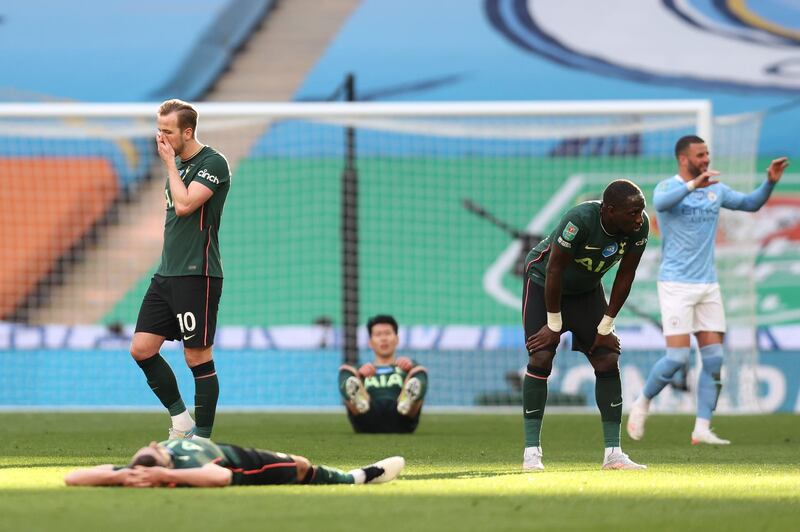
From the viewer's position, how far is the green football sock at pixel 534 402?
7.37 metres

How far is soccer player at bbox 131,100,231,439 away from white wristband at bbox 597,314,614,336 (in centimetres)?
210

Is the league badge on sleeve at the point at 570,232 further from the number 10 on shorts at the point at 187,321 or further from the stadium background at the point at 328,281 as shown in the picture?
the stadium background at the point at 328,281

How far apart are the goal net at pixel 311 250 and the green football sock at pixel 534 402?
8.07 meters

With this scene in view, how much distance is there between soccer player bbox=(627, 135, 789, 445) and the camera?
31.6ft

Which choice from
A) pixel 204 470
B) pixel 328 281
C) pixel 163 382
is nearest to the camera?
pixel 204 470

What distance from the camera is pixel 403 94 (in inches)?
770

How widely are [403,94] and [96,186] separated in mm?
4572

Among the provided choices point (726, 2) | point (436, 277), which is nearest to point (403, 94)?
point (436, 277)

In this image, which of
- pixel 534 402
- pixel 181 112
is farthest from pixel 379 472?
pixel 181 112

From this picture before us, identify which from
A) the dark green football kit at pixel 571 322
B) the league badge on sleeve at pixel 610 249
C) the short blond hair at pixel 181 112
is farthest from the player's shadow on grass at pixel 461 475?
the short blond hair at pixel 181 112

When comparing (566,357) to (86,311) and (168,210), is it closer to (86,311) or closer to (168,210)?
(86,311)

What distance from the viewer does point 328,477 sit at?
6047 millimetres

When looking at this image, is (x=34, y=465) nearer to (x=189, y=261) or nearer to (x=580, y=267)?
(x=189, y=261)

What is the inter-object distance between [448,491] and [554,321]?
5.21ft
